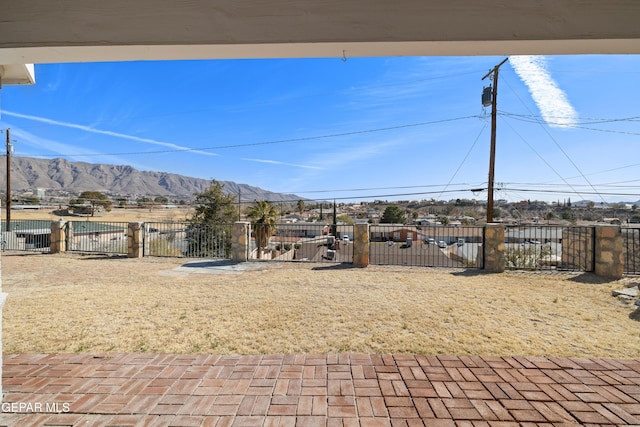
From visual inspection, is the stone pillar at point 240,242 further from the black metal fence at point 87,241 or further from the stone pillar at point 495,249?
the stone pillar at point 495,249

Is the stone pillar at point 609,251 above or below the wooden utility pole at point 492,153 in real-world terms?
below

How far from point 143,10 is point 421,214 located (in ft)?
58.0

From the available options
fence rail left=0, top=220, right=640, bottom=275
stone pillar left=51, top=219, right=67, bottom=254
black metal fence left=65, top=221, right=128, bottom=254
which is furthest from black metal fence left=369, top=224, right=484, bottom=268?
stone pillar left=51, top=219, right=67, bottom=254

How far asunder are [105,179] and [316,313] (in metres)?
137

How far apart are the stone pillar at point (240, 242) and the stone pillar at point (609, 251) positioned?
8.85 metres

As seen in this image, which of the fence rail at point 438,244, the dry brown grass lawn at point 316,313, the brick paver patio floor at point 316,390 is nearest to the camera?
the brick paver patio floor at point 316,390

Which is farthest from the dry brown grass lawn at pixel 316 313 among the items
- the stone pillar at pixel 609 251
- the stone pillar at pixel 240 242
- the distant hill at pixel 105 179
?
the distant hill at pixel 105 179

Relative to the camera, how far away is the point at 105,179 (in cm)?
11025

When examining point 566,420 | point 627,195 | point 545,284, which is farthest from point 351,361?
point 627,195

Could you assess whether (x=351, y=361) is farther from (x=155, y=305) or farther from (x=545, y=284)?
(x=545, y=284)

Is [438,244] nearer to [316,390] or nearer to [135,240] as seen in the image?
[316,390]

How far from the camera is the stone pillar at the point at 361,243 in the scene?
746cm

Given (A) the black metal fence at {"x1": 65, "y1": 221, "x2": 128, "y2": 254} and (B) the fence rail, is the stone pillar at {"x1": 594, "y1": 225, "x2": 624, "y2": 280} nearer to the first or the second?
(B) the fence rail

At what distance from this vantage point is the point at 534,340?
10.3 feet
